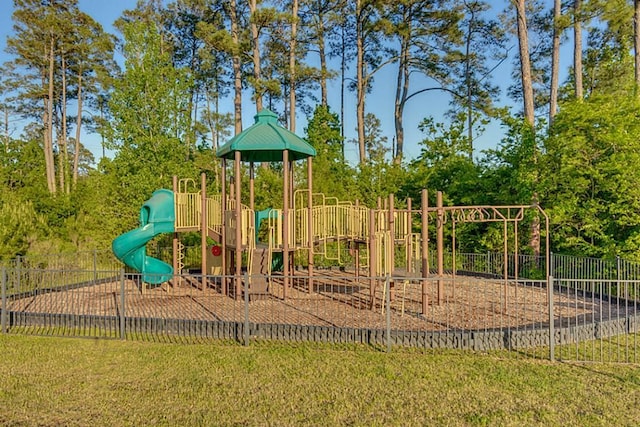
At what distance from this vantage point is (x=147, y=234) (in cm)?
1141

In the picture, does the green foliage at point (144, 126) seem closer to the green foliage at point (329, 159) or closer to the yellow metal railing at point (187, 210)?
the green foliage at point (329, 159)

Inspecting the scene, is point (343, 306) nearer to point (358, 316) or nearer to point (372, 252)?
point (358, 316)

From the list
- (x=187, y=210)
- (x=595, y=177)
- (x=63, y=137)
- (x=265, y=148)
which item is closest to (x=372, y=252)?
(x=265, y=148)

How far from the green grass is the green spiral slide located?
4.12 meters

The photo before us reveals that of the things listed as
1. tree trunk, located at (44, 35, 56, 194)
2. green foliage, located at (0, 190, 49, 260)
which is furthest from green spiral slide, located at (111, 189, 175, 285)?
tree trunk, located at (44, 35, 56, 194)

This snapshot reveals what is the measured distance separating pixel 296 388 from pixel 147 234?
734 cm

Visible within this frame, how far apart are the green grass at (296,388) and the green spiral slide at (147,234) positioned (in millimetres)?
4117

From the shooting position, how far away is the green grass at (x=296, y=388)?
4816 mm

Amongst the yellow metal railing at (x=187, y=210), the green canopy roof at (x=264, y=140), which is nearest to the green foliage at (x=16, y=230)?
the yellow metal railing at (x=187, y=210)

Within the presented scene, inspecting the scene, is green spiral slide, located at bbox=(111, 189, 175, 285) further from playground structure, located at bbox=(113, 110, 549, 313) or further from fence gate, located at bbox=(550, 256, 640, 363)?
fence gate, located at bbox=(550, 256, 640, 363)

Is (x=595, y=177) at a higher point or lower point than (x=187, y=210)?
higher

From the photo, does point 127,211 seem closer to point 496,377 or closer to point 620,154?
point 496,377

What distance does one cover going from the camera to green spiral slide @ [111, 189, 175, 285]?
11.3 meters

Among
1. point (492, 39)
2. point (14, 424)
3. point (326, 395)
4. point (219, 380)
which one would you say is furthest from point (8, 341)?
point (492, 39)
